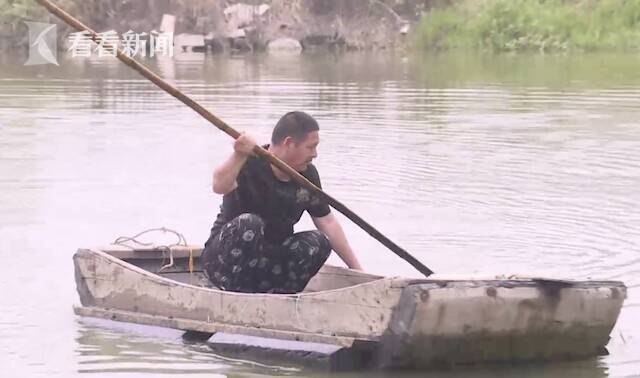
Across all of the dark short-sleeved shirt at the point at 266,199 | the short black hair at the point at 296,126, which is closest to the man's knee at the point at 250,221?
the dark short-sleeved shirt at the point at 266,199

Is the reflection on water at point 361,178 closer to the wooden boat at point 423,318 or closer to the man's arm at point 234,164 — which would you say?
the wooden boat at point 423,318

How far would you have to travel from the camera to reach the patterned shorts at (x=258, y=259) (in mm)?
7066

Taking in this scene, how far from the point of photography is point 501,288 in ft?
20.7

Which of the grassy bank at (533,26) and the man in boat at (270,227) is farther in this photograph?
the grassy bank at (533,26)

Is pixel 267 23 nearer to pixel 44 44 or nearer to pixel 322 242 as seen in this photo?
pixel 44 44

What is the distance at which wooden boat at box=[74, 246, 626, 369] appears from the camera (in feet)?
20.7

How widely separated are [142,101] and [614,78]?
7.88m

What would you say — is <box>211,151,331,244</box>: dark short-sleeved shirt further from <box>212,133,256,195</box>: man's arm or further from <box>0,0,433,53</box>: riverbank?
<box>0,0,433,53</box>: riverbank

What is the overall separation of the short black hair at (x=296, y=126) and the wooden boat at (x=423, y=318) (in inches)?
29.6

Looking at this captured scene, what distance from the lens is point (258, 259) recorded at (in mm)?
7152

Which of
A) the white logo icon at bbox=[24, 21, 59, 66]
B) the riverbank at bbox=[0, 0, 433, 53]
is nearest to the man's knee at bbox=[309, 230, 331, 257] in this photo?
the white logo icon at bbox=[24, 21, 59, 66]

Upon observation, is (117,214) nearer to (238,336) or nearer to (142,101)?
(238,336)

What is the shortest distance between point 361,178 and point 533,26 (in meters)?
23.6

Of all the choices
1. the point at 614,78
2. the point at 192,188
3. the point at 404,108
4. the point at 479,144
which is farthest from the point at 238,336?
the point at 614,78
